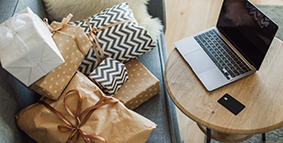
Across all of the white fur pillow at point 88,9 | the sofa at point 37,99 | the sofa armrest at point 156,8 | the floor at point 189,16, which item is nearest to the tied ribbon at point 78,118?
the sofa at point 37,99

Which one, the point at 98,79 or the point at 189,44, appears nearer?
the point at 98,79

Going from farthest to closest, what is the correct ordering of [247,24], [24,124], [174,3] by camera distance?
[174,3] < [247,24] < [24,124]

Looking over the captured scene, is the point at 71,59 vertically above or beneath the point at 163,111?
above

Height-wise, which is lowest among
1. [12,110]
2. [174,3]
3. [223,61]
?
[174,3]

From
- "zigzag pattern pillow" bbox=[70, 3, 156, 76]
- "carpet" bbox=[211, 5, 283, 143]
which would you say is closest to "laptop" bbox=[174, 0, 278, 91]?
"zigzag pattern pillow" bbox=[70, 3, 156, 76]

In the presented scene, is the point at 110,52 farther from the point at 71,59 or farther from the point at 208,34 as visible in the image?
the point at 208,34

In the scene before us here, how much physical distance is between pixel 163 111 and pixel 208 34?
448 mm

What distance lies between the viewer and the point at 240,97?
928 millimetres

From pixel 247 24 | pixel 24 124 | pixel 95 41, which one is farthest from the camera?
pixel 95 41

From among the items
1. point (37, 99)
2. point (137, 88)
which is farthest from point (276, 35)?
point (37, 99)

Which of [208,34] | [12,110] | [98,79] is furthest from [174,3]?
[12,110]

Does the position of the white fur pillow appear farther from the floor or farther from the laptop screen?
the floor

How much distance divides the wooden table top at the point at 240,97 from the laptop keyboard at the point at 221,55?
0.05 m

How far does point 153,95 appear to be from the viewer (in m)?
1.14
